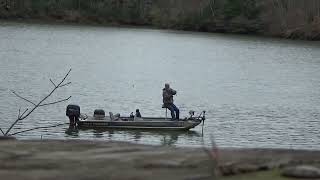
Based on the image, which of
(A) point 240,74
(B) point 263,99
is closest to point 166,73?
(A) point 240,74

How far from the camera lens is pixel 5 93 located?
35.1 meters

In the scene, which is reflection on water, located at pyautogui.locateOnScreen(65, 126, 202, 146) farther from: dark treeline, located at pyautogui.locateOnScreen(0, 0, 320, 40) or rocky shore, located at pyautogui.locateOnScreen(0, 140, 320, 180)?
dark treeline, located at pyautogui.locateOnScreen(0, 0, 320, 40)

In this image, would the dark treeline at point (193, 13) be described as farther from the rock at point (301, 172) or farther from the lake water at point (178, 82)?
the rock at point (301, 172)

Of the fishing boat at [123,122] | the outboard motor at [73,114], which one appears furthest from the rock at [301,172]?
the outboard motor at [73,114]

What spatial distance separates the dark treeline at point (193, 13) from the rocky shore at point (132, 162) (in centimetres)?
8997

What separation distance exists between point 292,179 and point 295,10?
9982 centimetres

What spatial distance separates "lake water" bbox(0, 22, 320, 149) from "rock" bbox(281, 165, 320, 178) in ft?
45.0

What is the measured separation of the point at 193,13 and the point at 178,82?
6254 cm

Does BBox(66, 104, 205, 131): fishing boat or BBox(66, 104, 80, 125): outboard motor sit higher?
BBox(66, 104, 80, 125): outboard motor

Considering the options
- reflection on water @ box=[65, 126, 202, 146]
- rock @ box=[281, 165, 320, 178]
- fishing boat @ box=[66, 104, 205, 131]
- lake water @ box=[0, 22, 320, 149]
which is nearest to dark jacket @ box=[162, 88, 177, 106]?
fishing boat @ box=[66, 104, 205, 131]

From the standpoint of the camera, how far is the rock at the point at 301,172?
7027mm

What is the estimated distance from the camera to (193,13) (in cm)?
10831

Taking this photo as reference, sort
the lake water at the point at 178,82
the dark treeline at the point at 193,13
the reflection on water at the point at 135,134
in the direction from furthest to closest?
1. the dark treeline at the point at 193,13
2. the lake water at the point at 178,82
3. the reflection on water at the point at 135,134

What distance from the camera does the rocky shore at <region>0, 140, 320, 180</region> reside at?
7078 millimetres
